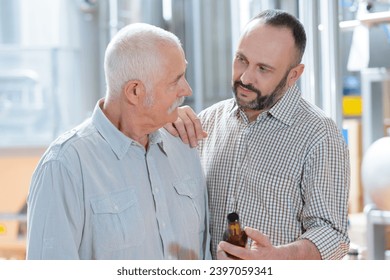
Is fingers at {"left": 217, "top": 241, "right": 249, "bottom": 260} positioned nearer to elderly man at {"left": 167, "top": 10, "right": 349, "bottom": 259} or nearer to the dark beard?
elderly man at {"left": 167, "top": 10, "right": 349, "bottom": 259}

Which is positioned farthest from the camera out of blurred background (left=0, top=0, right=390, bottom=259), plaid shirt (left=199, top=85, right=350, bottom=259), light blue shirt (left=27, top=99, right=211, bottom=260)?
blurred background (left=0, top=0, right=390, bottom=259)

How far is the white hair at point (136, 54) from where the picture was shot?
1.13 m

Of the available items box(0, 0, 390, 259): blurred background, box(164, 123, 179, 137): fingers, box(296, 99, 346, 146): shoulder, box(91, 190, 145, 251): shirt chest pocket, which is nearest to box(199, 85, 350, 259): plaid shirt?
box(296, 99, 346, 146): shoulder

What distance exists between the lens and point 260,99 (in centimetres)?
129

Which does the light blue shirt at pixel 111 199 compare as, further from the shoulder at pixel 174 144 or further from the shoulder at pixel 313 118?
the shoulder at pixel 313 118

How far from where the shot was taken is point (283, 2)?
2.05m

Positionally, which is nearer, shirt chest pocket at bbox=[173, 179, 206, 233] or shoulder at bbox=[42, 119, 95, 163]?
shoulder at bbox=[42, 119, 95, 163]

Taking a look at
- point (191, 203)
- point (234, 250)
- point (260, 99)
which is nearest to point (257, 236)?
point (234, 250)

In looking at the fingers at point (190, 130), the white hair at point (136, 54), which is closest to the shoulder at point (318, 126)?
the fingers at point (190, 130)

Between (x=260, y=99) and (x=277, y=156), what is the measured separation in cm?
11

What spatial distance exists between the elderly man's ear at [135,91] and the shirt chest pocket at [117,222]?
147mm

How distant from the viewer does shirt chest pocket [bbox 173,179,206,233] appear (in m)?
1.24
